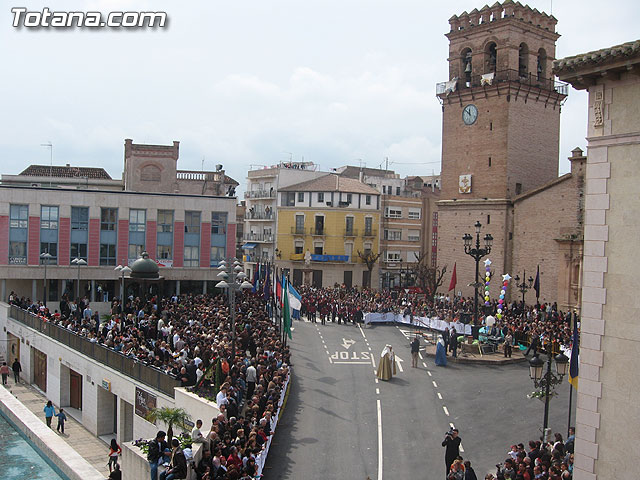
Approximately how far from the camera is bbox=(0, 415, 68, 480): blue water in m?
22.5

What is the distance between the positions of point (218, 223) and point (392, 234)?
1054 inches

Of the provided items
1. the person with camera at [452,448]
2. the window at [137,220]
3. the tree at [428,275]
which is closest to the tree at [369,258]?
the tree at [428,275]

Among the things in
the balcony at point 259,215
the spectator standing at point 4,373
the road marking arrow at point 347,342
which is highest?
the balcony at point 259,215

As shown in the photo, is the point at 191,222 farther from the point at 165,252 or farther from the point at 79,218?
the point at 79,218

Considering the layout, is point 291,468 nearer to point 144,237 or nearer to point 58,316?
point 58,316

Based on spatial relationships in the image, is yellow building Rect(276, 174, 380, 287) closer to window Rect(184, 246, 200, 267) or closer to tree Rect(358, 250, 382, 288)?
tree Rect(358, 250, 382, 288)

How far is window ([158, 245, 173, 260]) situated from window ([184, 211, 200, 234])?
1554 millimetres

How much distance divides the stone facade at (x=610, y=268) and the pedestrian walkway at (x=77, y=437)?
55.7 feet

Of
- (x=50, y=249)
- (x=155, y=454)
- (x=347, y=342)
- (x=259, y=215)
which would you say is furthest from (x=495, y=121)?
(x=155, y=454)

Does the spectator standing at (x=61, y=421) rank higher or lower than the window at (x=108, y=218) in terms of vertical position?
lower

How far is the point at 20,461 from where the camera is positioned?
23969 millimetres

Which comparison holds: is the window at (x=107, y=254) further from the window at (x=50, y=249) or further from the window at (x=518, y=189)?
the window at (x=518, y=189)

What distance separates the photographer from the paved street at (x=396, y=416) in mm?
18453

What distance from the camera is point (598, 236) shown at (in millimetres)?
13219
